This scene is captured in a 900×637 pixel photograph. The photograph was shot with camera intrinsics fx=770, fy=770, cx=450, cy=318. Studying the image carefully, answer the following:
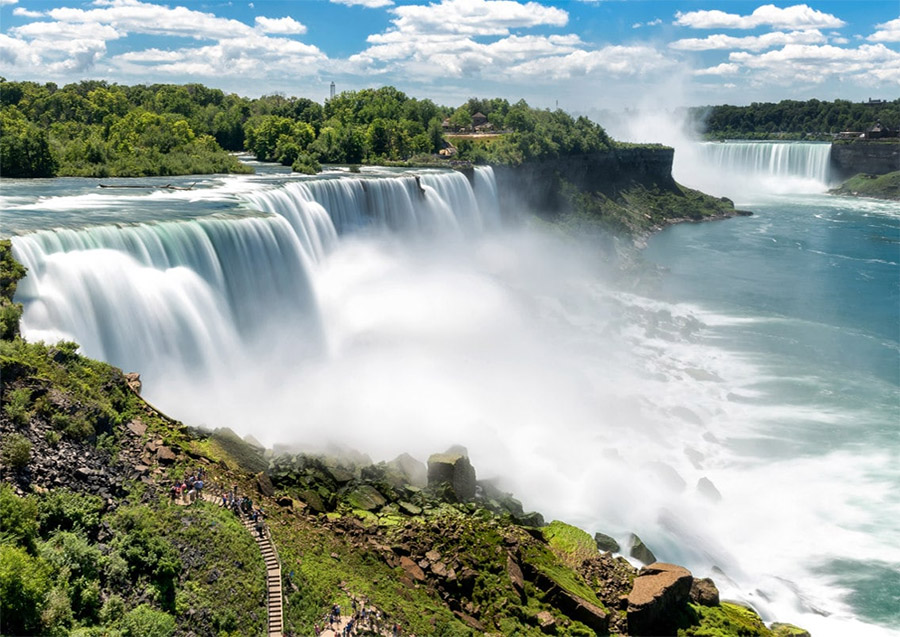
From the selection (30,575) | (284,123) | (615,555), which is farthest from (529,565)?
(284,123)

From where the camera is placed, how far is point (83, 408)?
17438 mm

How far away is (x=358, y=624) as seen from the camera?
50.6 feet

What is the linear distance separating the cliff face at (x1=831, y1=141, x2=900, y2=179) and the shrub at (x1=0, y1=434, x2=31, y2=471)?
117 meters

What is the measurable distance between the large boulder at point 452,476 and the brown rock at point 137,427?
821 centimetres

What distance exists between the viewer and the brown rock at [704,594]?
19.6 meters

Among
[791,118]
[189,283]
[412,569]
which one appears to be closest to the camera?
[412,569]

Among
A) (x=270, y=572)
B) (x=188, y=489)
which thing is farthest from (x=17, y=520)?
(x=270, y=572)

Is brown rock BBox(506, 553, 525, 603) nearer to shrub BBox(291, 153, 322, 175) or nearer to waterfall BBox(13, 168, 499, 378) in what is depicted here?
waterfall BBox(13, 168, 499, 378)

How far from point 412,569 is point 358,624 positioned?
2.69m

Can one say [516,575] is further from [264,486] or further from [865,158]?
[865,158]

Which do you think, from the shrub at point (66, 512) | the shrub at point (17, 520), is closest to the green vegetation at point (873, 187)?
the shrub at point (66, 512)

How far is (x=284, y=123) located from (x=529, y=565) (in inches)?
2173

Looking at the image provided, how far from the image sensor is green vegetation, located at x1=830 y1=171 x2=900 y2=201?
10081cm

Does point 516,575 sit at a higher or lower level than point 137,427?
lower
